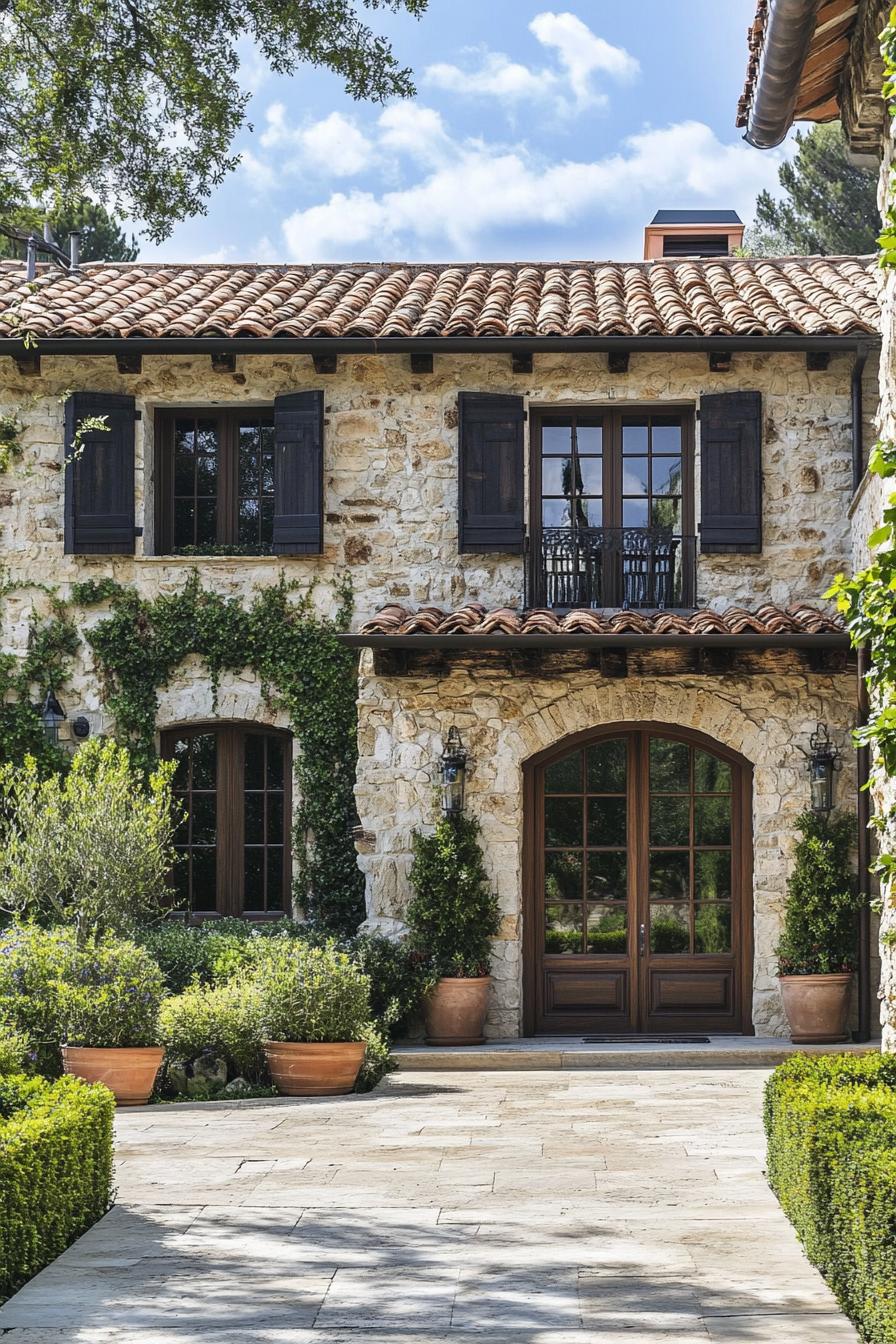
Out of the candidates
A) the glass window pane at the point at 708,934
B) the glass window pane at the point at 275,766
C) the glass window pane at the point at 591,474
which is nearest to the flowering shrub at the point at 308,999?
the glass window pane at the point at 275,766

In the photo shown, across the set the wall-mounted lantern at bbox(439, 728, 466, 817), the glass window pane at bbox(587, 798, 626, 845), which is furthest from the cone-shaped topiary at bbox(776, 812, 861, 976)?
the wall-mounted lantern at bbox(439, 728, 466, 817)

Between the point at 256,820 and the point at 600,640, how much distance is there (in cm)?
350

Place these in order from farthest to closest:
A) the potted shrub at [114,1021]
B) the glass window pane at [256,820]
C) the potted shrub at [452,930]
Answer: the glass window pane at [256,820]
the potted shrub at [452,930]
the potted shrub at [114,1021]

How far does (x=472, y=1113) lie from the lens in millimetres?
9750

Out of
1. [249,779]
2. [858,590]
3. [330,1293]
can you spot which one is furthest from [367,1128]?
[249,779]

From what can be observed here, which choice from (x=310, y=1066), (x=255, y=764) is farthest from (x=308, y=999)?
(x=255, y=764)

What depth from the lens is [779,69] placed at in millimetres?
8516

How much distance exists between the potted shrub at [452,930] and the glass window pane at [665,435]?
151 inches

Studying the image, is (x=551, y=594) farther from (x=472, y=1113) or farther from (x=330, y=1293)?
(x=330, y=1293)

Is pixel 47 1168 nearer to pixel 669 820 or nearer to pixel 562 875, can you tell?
pixel 562 875

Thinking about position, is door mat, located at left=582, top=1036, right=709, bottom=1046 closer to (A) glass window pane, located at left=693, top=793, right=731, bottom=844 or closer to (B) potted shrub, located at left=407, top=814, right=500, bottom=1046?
(B) potted shrub, located at left=407, top=814, right=500, bottom=1046

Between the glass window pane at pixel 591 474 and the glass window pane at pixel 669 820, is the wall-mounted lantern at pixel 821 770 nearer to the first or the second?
the glass window pane at pixel 669 820

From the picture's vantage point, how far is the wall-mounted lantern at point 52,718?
1377 cm

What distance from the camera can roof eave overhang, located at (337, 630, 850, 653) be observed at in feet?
40.6
